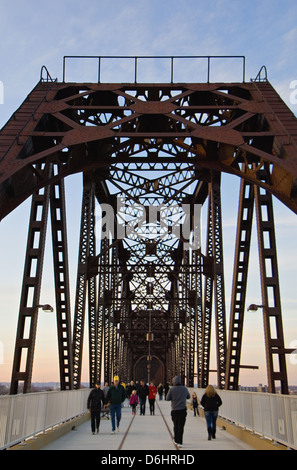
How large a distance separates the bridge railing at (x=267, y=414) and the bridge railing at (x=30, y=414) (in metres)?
4.78

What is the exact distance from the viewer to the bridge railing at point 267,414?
36.7 feet

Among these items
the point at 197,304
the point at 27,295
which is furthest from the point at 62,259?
the point at 197,304

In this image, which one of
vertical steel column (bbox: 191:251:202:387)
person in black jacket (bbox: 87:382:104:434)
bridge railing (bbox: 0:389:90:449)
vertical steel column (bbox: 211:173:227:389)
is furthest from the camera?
vertical steel column (bbox: 191:251:202:387)

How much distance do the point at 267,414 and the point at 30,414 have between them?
4.84 meters

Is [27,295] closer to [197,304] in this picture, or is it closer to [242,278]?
[242,278]

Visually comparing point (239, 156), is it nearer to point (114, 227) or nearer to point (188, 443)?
point (188, 443)

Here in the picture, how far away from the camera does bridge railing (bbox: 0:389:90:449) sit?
1101 cm

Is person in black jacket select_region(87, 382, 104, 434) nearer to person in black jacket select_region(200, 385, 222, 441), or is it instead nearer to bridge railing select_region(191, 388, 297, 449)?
person in black jacket select_region(200, 385, 222, 441)

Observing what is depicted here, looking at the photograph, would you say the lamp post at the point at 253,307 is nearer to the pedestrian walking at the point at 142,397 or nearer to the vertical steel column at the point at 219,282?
the vertical steel column at the point at 219,282

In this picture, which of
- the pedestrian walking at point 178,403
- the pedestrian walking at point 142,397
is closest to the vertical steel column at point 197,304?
the pedestrian walking at point 142,397

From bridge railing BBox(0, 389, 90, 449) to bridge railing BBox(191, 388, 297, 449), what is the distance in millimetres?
4781

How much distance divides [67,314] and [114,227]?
18721 mm

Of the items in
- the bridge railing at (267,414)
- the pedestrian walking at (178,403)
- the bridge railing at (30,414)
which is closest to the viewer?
the bridge railing at (30,414)

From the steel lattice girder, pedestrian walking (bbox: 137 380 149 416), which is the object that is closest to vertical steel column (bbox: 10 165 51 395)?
the steel lattice girder
